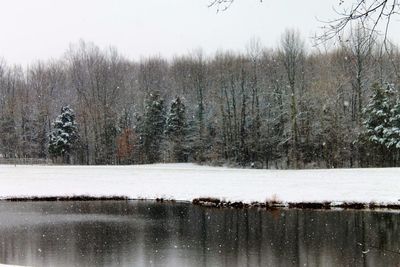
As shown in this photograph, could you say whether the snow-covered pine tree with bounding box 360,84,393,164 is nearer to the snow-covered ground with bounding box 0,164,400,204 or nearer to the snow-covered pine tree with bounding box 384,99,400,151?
the snow-covered pine tree with bounding box 384,99,400,151

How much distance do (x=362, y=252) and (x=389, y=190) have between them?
11723 mm

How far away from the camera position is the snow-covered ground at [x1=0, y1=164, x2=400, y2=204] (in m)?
23.9

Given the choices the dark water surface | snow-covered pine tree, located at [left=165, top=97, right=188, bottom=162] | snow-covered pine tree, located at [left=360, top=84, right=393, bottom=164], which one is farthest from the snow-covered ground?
snow-covered pine tree, located at [left=165, top=97, right=188, bottom=162]

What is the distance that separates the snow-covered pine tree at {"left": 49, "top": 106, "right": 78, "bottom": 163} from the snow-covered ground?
18570 mm

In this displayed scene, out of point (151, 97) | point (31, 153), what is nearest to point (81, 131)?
point (31, 153)

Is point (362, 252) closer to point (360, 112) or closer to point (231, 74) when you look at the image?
point (360, 112)

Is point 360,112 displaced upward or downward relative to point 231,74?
downward

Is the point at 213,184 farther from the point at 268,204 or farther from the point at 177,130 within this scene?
the point at 177,130

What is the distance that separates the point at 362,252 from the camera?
1270cm

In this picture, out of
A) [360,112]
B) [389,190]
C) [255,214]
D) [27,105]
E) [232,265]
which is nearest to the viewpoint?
[232,265]

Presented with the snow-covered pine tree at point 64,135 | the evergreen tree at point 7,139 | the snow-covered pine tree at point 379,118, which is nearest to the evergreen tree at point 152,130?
the snow-covered pine tree at point 64,135

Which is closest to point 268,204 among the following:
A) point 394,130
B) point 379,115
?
point 379,115

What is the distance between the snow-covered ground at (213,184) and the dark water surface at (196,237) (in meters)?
2.84

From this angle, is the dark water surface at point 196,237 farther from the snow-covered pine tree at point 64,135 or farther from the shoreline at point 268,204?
the snow-covered pine tree at point 64,135
